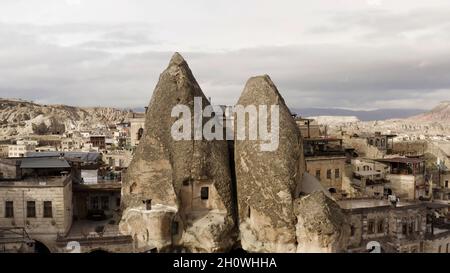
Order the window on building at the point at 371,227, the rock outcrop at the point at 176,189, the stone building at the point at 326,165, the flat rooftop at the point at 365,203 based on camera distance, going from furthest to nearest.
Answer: the stone building at the point at 326,165 → the flat rooftop at the point at 365,203 → the window on building at the point at 371,227 → the rock outcrop at the point at 176,189

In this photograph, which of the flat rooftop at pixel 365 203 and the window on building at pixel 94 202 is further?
the window on building at pixel 94 202

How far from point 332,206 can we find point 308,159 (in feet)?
52.2

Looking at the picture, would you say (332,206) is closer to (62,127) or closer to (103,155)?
(103,155)

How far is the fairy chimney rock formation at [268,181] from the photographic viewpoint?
3962cm

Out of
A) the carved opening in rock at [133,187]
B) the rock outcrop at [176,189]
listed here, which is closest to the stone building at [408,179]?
the rock outcrop at [176,189]

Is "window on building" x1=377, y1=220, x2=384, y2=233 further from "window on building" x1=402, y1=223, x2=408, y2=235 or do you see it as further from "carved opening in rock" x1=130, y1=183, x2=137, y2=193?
"carved opening in rock" x1=130, y1=183, x2=137, y2=193

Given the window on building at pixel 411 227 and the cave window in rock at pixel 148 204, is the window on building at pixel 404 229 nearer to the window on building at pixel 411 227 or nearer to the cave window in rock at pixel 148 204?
the window on building at pixel 411 227

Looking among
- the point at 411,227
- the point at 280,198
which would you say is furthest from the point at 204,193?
the point at 411,227

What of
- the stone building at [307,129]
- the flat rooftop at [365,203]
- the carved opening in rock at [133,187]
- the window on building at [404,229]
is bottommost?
the window on building at [404,229]

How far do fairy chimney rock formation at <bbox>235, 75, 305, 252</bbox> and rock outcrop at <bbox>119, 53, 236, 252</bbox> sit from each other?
4.58 feet

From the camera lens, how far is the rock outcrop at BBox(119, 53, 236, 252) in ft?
130

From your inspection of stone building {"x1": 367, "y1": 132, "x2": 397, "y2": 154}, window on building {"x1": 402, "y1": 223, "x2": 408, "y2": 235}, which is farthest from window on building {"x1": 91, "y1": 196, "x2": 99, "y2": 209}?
stone building {"x1": 367, "y1": 132, "x2": 397, "y2": 154}

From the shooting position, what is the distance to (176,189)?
41.0 metres

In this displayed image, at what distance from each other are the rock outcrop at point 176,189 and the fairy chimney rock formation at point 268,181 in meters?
1.40
